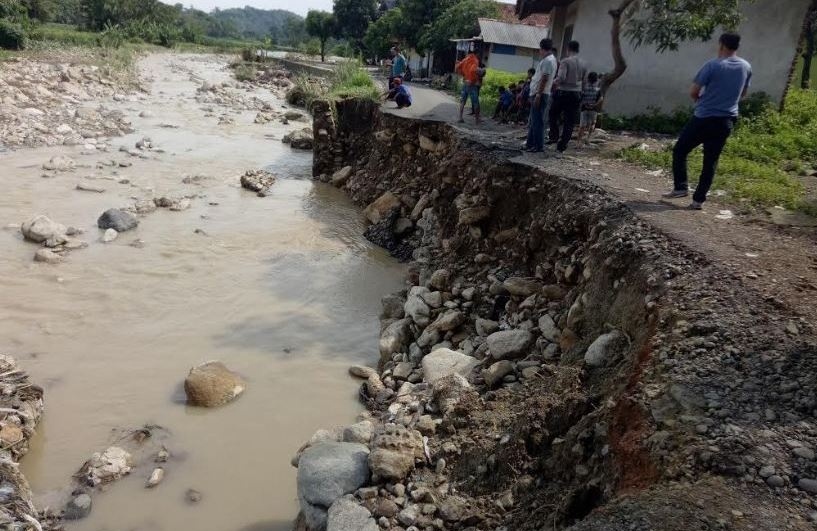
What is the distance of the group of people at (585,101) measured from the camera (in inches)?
208

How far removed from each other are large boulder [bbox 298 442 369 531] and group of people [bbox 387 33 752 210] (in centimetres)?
416

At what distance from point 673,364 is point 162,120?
2031 cm

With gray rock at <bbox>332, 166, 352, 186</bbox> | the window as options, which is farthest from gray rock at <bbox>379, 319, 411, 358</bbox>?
the window

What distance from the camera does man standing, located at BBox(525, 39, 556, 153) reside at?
24.8 ft

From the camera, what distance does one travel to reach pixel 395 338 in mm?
6266

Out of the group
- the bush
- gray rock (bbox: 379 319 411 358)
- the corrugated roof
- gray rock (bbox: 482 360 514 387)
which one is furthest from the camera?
the bush

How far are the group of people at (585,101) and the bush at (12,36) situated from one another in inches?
948

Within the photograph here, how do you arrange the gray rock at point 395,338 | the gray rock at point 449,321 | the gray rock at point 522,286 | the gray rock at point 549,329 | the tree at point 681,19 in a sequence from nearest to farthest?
the gray rock at point 549,329 < the gray rock at point 522,286 < the gray rock at point 449,321 < the gray rock at point 395,338 < the tree at point 681,19

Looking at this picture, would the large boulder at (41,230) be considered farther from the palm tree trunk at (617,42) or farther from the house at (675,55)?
the house at (675,55)

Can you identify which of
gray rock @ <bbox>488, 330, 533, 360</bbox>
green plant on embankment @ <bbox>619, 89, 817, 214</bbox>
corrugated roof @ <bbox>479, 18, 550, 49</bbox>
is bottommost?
gray rock @ <bbox>488, 330, 533, 360</bbox>

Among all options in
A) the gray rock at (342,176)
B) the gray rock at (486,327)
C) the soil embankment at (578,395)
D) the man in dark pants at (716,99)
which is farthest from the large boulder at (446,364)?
the gray rock at (342,176)

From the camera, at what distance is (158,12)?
60.5 m

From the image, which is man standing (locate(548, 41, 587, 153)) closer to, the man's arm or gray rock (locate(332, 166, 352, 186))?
the man's arm

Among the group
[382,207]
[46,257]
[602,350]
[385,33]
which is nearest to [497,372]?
[602,350]
